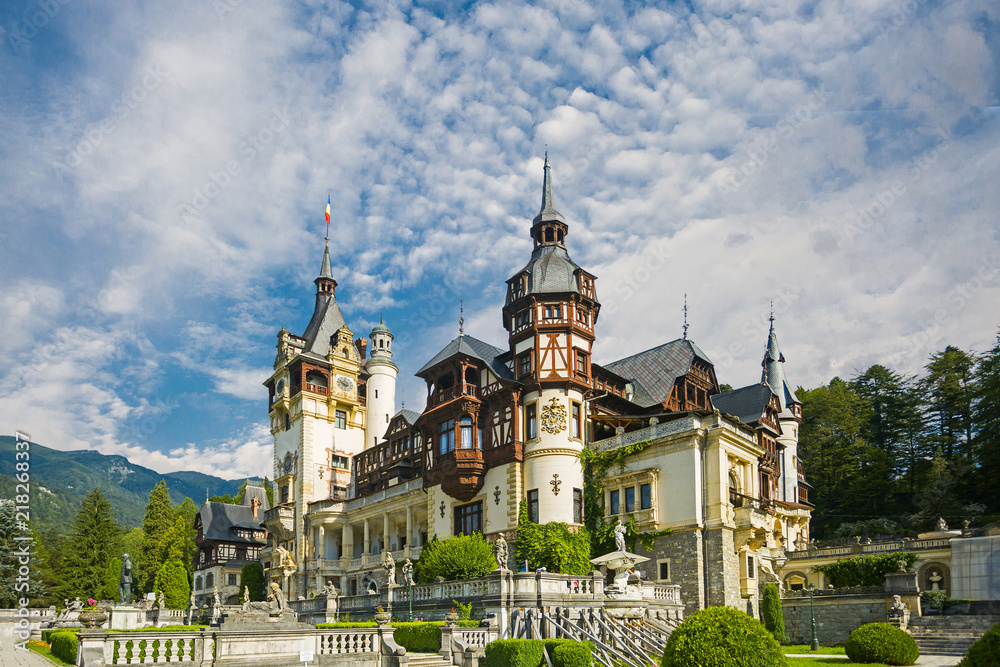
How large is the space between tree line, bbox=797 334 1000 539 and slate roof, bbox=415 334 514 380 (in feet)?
91.2

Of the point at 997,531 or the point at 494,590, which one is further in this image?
the point at 997,531

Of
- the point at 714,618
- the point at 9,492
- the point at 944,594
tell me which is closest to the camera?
the point at 714,618

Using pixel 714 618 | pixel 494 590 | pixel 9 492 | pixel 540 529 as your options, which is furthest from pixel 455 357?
pixel 9 492

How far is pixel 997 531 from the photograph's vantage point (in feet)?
108

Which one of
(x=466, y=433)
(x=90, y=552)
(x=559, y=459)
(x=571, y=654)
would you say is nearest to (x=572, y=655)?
(x=571, y=654)

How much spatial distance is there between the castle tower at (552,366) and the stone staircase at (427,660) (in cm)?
1602

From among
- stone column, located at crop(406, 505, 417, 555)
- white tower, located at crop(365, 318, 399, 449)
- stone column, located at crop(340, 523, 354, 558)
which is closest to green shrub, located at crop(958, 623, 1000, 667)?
stone column, located at crop(406, 505, 417, 555)

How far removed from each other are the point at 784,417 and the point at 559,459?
885 inches

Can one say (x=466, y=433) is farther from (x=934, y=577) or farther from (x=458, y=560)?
(x=934, y=577)

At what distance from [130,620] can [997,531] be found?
39.4 metres

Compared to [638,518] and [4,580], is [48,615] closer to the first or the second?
[4,580]

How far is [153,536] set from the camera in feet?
265

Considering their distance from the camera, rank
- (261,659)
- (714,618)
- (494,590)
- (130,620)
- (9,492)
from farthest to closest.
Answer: (9,492), (130,620), (494,590), (261,659), (714,618)

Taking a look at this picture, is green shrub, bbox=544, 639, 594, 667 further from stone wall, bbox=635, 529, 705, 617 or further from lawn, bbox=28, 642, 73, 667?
lawn, bbox=28, 642, 73, 667
